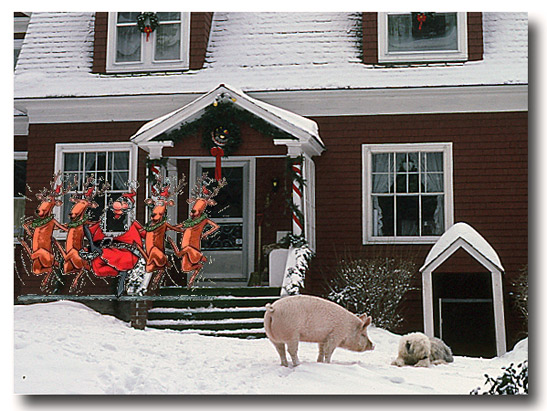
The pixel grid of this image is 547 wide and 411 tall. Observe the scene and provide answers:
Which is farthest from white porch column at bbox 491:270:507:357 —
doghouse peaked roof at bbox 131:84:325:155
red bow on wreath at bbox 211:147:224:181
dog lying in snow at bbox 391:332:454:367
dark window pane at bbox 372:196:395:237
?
red bow on wreath at bbox 211:147:224:181

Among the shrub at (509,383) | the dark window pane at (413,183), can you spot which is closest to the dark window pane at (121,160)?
the dark window pane at (413,183)

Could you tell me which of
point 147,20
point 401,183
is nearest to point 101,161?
point 147,20

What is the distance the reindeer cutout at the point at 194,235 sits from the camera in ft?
23.9

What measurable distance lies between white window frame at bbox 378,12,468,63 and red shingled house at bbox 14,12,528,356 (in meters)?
0.01

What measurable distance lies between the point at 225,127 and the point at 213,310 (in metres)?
1.80

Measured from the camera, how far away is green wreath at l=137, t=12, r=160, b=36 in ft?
27.7

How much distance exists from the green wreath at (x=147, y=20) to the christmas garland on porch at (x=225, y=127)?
1382 millimetres

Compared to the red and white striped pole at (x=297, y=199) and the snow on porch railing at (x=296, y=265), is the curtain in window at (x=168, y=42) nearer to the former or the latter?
the red and white striped pole at (x=297, y=199)

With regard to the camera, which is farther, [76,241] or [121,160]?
[121,160]

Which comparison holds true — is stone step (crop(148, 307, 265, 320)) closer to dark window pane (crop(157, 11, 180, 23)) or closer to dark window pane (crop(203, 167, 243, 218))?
dark window pane (crop(203, 167, 243, 218))

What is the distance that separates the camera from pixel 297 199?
7820 millimetres

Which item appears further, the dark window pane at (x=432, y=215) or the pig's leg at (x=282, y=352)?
the dark window pane at (x=432, y=215)

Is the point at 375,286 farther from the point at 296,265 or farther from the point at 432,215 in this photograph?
the point at 432,215

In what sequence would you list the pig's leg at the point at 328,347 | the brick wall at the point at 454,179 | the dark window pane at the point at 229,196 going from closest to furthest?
the pig's leg at the point at 328,347 < the brick wall at the point at 454,179 < the dark window pane at the point at 229,196
